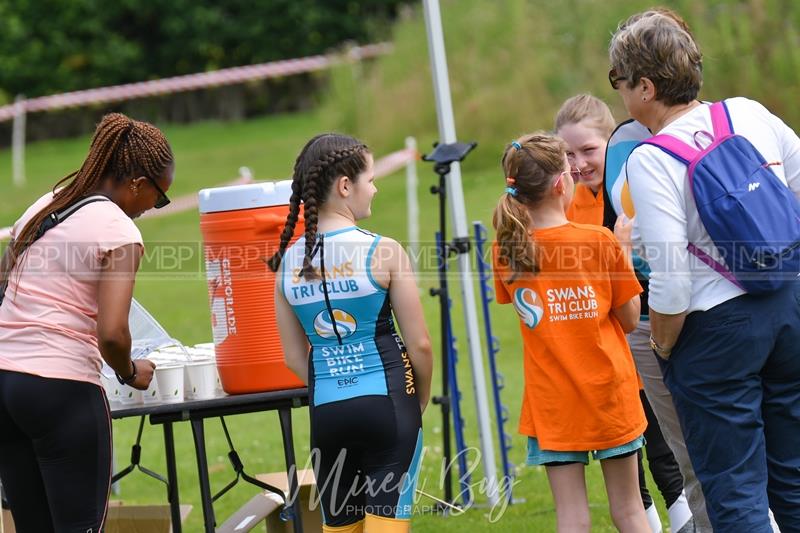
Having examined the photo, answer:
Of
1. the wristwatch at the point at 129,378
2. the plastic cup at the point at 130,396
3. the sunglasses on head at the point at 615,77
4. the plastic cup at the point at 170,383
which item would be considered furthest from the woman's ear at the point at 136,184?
the sunglasses on head at the point at 615,77

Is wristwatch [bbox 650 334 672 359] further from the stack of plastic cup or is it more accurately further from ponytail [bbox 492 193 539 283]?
the stack of plastic cup

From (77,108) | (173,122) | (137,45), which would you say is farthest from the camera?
(137,45)

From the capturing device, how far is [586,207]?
14.0ft

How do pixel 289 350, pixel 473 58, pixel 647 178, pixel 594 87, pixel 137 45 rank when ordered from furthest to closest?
pixel 137 45 < pixel 473 58 < pixel 594 87 < pixel 289 350 < pixel 647 178

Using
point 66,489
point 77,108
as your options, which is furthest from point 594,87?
point 77,108

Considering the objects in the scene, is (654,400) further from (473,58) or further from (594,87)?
(473,58)

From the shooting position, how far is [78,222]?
3.19m

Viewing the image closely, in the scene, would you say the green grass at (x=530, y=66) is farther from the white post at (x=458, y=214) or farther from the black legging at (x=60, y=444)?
the black legging at (x=60, y=444)

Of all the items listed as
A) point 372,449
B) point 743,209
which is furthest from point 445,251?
point 743,209

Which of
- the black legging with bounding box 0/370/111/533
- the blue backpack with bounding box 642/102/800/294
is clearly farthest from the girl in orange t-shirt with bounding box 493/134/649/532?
the black legging with bounding box 0/370/111/533

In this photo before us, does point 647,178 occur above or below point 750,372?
above

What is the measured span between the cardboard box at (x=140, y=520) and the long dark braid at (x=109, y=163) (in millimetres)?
1463

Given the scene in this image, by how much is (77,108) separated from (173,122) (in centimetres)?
346

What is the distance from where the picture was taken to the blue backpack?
9.51 ft
